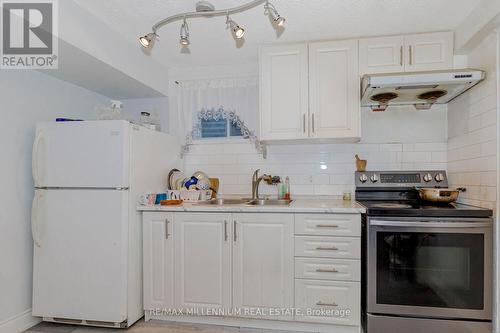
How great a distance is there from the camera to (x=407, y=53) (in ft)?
7.52

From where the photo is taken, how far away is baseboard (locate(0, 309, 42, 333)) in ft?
6.62

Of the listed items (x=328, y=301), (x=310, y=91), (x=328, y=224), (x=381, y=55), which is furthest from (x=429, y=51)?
(x=328, y=301)

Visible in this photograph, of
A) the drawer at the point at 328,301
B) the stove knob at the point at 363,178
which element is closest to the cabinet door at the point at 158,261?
the drawer at the point at 328,301

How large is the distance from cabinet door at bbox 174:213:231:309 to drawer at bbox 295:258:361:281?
55cm

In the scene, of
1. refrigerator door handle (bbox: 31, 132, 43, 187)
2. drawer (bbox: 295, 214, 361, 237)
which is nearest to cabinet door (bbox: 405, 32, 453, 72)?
drawer (bbox: 295, 214, 361, 237)

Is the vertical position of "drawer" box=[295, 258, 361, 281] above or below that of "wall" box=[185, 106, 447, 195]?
below

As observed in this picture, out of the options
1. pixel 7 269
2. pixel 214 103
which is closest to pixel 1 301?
pixel 7 269

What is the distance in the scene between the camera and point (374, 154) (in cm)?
265

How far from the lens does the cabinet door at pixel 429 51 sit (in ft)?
7.36

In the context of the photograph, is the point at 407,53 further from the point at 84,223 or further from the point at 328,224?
the point at 84,223

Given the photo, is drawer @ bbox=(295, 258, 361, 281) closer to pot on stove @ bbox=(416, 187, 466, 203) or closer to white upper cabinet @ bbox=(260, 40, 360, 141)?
pot on stove @ bbox=(416, 187, 466, 203)

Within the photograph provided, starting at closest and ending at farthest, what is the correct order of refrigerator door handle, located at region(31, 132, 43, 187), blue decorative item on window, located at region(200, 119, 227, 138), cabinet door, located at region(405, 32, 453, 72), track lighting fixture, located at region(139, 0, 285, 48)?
1. track lighting fixture, located at region(139, 0, 285, 48)
2. refrigerator door handle, located at region(31, 132, 43, 187)
3. cabinet door, located at region(405, 32, 453, 72)
4. blue decorative item on window, located at region(200, 119, 227, 138)

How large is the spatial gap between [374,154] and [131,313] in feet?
8.09

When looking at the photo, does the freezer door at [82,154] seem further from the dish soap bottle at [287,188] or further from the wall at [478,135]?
the wall at [478,135]
